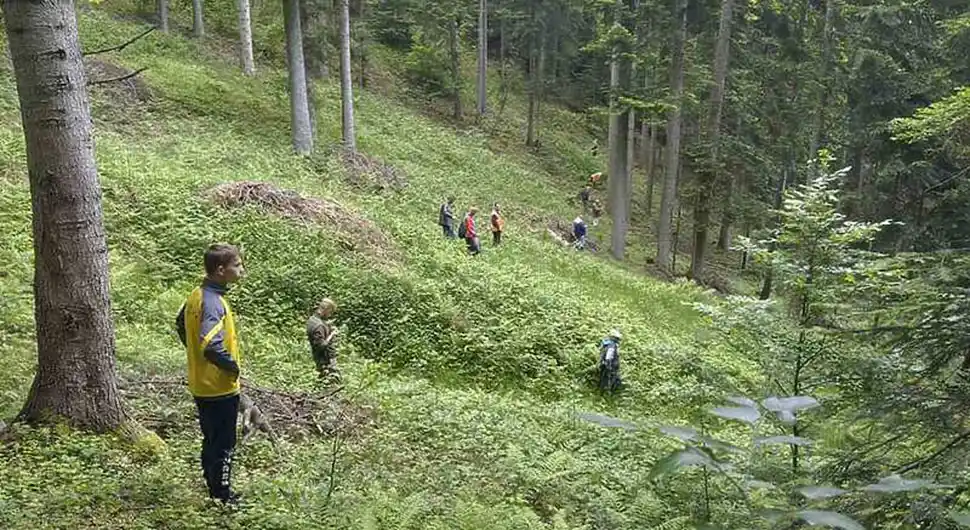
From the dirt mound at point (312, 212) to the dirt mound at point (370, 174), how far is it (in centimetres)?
520

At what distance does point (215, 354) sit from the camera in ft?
15.0

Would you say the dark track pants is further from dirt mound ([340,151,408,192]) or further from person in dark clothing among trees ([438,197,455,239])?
dirt mound ([340,151,408,192])

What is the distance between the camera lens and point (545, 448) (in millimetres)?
8273

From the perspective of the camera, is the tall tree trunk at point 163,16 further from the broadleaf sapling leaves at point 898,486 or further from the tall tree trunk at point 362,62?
the broadleaf sapling leaves at point 898,486

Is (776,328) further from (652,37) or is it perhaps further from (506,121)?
(506,121)

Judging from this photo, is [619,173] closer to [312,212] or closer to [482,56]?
[312,212]

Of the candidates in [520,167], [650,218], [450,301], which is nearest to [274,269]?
[450,301]

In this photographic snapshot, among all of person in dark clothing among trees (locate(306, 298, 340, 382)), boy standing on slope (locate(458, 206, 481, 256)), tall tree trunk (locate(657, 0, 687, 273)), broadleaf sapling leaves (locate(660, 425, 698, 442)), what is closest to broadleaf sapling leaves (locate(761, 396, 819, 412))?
broadleaf sapling leaves (locate(660, 425, 698, 442))

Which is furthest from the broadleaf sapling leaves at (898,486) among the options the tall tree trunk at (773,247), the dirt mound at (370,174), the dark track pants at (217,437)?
the dirt mound at (370,174)

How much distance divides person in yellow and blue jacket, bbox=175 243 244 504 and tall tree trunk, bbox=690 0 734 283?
63.6 ft

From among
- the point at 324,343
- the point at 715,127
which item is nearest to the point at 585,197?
the point at 715,127

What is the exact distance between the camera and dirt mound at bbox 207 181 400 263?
1388 cm

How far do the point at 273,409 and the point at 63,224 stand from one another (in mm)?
2841

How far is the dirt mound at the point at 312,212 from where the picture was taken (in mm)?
13875
